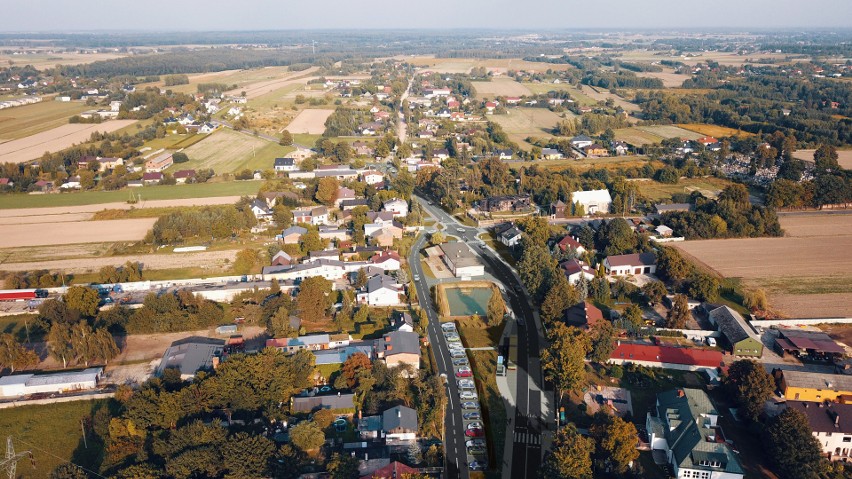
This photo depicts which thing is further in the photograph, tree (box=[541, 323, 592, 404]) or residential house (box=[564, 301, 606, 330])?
residential house (box=[564, 301, 606, 330])

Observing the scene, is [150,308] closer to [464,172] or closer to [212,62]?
[464,172]

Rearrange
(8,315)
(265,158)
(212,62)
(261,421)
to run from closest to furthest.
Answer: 1. (261,421)
2. (8,315)
3. (265,158)
4. (212,62)

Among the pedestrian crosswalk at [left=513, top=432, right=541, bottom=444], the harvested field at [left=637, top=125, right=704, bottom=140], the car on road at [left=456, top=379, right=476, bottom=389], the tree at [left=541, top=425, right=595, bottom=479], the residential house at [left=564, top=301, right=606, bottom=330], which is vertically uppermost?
the harvested field at [left=637, top=125, right=704, bottom=140]

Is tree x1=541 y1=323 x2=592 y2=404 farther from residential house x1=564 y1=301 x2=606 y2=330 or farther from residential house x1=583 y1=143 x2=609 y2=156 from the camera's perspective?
residential house x1=583 y1=143 x2=609 y2=156

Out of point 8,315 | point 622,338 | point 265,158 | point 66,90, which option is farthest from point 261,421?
point 66,90

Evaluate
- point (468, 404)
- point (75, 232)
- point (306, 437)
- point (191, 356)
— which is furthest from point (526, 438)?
point (75, 232)

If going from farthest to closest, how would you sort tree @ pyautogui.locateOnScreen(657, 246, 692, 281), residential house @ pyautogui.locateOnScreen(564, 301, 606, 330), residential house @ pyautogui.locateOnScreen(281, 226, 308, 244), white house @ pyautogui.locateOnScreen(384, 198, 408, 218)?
white house @ pyautogui.locateOnScreen(384, 198, 408, 218) → residential house @ pyautogui.locateOnScreen(281, 226, 308, 244) → tree @ pyautogui.locateOnScreen(657, 246, 692, 281) → residential house @ pyautogui.locateOnScreen(564, 301, 606, 330)

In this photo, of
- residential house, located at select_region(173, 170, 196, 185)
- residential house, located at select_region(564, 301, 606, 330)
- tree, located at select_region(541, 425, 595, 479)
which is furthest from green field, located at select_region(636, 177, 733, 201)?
residential house, located at select_region(173, 170, 196, 185)

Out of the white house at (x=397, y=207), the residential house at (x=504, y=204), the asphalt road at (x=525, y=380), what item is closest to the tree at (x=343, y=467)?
the asphalt road at (x=525, y=380)

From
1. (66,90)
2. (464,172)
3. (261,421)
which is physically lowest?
(261,421)
